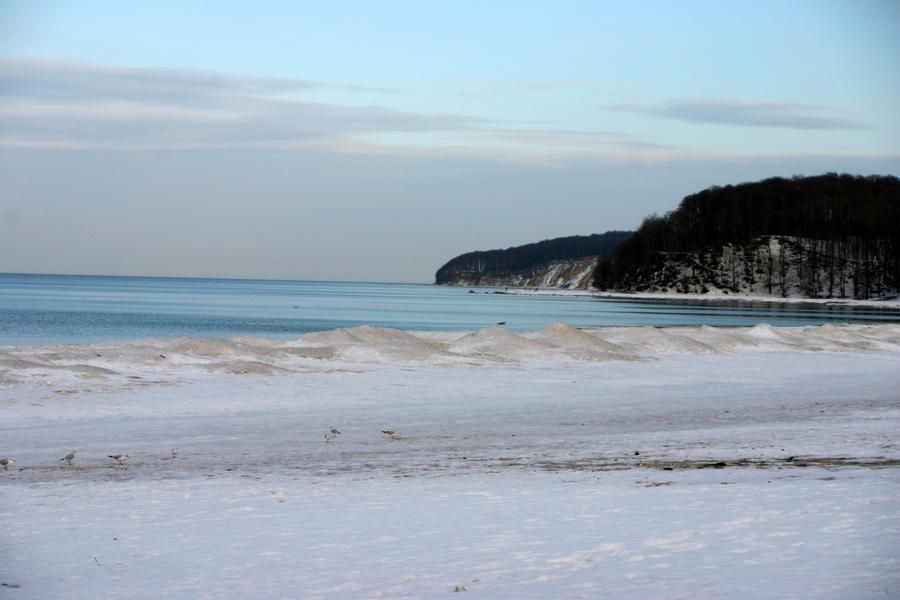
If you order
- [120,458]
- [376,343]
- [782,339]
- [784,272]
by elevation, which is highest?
[784,272]

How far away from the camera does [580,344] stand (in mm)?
38938

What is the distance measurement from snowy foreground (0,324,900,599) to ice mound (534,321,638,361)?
8.23 m

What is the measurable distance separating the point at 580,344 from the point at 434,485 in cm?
2695

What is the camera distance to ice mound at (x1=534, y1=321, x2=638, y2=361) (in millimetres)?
37281

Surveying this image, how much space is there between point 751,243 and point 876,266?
80.0 feet

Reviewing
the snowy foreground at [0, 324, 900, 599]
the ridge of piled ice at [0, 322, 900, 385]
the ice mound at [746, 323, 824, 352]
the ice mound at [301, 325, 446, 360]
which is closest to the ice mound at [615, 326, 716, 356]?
the ridge of piled ice at [0, 322, 900, 385]

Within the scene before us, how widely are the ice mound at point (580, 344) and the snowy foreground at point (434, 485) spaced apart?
27.0 feet

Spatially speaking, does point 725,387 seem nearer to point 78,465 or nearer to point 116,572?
point 78,465

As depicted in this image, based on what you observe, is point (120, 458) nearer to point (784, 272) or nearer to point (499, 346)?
point (499, 346)

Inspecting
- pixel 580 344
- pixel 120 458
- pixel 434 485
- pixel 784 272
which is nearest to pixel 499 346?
pixel 580 344

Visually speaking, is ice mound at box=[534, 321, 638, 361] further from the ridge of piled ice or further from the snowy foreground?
the snowy foreground

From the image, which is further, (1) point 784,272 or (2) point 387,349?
(1) point 784,272

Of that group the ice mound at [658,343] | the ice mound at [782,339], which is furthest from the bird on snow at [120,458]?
the ice mound at [782,339]

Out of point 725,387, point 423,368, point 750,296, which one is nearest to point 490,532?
point 725,387
